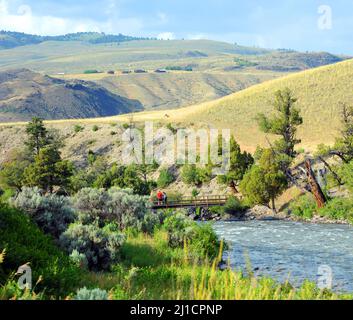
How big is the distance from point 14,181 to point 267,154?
30.7 metres

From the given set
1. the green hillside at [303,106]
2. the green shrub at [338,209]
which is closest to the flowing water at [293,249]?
the green shrub at [338,209]

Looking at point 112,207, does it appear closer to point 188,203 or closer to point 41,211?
point 41,211

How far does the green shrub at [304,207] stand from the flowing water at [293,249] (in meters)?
3.59

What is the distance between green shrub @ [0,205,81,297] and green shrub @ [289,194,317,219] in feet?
128

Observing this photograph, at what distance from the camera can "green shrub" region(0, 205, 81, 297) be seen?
39.9ft

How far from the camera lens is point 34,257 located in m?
13.3

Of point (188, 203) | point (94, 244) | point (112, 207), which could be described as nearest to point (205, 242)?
point (112, 207)

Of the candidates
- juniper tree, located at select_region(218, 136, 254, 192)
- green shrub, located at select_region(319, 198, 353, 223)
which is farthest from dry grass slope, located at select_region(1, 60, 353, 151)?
green shrub, located at select_region(319, 198, 353, 223)

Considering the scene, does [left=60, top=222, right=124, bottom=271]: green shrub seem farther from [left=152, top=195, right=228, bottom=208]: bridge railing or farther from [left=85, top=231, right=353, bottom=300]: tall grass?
[left=152, top=195, right=228, bottom=208]: bridge railing

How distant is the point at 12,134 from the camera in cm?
10531

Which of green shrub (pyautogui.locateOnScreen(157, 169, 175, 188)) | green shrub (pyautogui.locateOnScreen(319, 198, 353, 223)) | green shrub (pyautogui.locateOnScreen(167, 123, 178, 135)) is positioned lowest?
green shrub (pyautogui.locateOnScreen(157, 169, 175, 188))

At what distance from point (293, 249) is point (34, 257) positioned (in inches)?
889

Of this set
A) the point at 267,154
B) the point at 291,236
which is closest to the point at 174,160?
the point at 267,154

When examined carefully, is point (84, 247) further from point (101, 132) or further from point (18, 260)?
point (101, 132)
